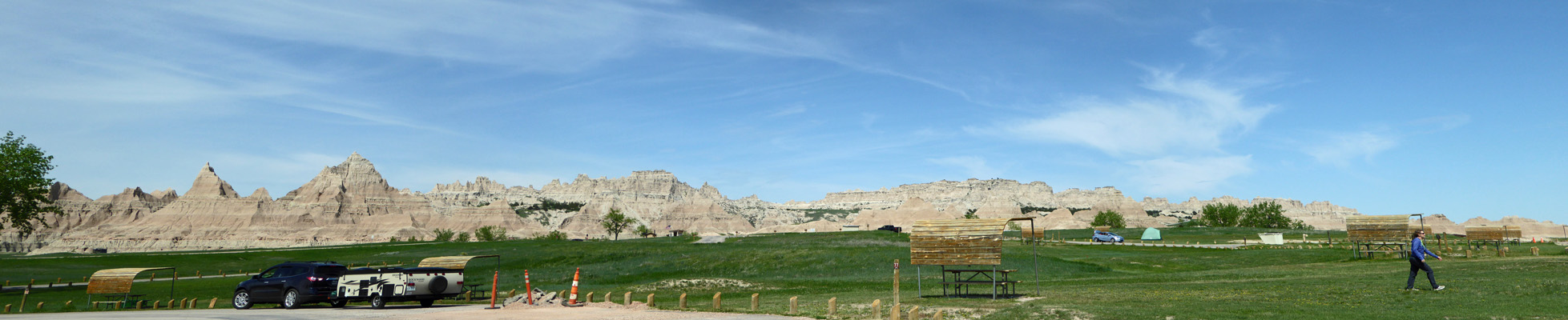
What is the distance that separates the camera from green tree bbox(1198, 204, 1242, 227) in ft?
530

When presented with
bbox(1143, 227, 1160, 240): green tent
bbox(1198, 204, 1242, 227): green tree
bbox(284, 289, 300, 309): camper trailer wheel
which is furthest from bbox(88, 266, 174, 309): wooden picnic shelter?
bbox(1198, 204, 1242, 227): green tree

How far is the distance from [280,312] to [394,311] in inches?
134

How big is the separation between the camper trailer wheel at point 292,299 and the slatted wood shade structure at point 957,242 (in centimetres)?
1933

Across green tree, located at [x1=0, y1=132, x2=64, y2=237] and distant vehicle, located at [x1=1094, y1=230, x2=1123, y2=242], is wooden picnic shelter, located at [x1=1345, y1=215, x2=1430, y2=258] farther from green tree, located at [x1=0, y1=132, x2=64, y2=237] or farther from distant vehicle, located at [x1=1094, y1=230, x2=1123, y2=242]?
green tree, located at [x1=0, y1=132, x2=64, y2=237]

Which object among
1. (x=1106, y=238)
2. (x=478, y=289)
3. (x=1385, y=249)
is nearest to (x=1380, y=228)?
(x=1385, y=249)

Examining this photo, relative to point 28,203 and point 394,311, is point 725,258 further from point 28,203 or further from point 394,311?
point 28,203

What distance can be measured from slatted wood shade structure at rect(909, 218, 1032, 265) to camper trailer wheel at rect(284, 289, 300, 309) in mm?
19326

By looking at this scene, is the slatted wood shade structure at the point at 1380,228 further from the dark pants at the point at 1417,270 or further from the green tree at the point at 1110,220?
the green tree at the point at 1110,220

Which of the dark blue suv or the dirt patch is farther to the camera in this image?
the dirt patch

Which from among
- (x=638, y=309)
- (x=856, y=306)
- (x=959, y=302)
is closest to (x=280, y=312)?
(x=638, y=309)

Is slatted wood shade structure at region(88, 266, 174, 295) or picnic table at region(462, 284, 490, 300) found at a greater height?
slatted wood shade structure at region(88, 266, 174, 295)

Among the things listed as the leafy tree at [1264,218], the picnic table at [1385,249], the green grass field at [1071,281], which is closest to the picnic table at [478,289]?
the green grass field at [1071,281]

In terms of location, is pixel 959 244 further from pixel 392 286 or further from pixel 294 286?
pixel 294 286

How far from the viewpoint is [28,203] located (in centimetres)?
5284
